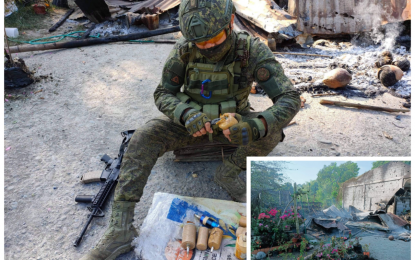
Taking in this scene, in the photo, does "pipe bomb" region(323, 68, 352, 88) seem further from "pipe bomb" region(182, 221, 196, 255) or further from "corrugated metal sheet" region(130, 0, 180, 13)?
"corrugated metal sheet" region(130, 0, 180, 13)

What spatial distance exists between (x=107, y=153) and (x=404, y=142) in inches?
143

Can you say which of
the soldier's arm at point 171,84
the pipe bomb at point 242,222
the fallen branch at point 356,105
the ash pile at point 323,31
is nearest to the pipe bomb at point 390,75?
the ash pile at point 323,31

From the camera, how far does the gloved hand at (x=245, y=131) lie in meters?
2.37

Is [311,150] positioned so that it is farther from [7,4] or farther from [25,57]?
[7,4]

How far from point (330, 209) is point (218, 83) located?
138 cm

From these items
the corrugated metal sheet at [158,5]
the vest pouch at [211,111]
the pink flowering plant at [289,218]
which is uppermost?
the corrugated metal sheet at [158,5]

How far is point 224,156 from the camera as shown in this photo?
10.9 ft

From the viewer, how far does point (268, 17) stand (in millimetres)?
7395

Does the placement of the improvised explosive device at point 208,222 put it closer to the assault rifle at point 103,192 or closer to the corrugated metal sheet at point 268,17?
the assault rifle at point 103,192

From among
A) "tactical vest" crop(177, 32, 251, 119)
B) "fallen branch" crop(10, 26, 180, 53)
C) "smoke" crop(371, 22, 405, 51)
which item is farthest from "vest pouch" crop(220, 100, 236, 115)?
"smoke" crop(371, 22, 405, 51)

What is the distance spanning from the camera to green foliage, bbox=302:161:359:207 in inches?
79.0

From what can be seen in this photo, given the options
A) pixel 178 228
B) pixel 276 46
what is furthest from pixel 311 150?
pixel 276 46

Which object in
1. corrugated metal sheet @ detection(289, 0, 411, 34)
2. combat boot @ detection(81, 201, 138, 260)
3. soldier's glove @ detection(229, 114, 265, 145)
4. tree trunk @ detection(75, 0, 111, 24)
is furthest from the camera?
tree trunk @ detection(75, 0, 111, 24)

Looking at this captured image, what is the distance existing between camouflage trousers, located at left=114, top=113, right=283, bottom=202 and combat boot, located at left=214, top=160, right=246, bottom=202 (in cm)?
4
